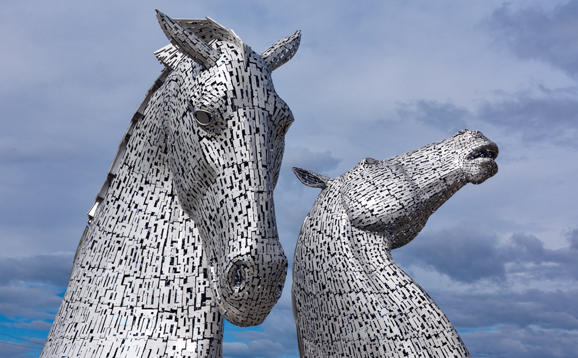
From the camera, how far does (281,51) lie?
62.7 inches

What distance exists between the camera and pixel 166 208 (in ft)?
4.87

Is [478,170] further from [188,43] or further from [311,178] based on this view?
[188,43]

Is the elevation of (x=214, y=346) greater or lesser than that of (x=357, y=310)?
lesser

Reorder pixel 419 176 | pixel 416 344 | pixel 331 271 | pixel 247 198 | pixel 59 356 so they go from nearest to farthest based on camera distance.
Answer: pixel 247 198
pixel 59 356
pixel 416 344
pixel 331 271
pixel 419 176

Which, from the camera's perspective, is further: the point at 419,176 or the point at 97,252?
the point at 419,176

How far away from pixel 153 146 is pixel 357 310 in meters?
1.71

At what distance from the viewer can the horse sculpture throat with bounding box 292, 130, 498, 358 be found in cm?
270

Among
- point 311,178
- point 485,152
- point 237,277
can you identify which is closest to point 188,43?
point 237,277

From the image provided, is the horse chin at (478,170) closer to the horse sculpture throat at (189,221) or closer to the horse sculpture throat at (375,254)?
the horse sculpture throat at (375,254)

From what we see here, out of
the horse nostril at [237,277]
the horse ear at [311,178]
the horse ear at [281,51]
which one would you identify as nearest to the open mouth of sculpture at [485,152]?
the horse ear at [311,178]

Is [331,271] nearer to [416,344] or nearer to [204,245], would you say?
[416,344]

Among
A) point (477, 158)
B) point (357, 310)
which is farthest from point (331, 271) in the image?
point (477, 158)

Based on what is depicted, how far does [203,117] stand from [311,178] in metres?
2.24

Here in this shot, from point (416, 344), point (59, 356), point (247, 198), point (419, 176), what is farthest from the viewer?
point (419, 176)
